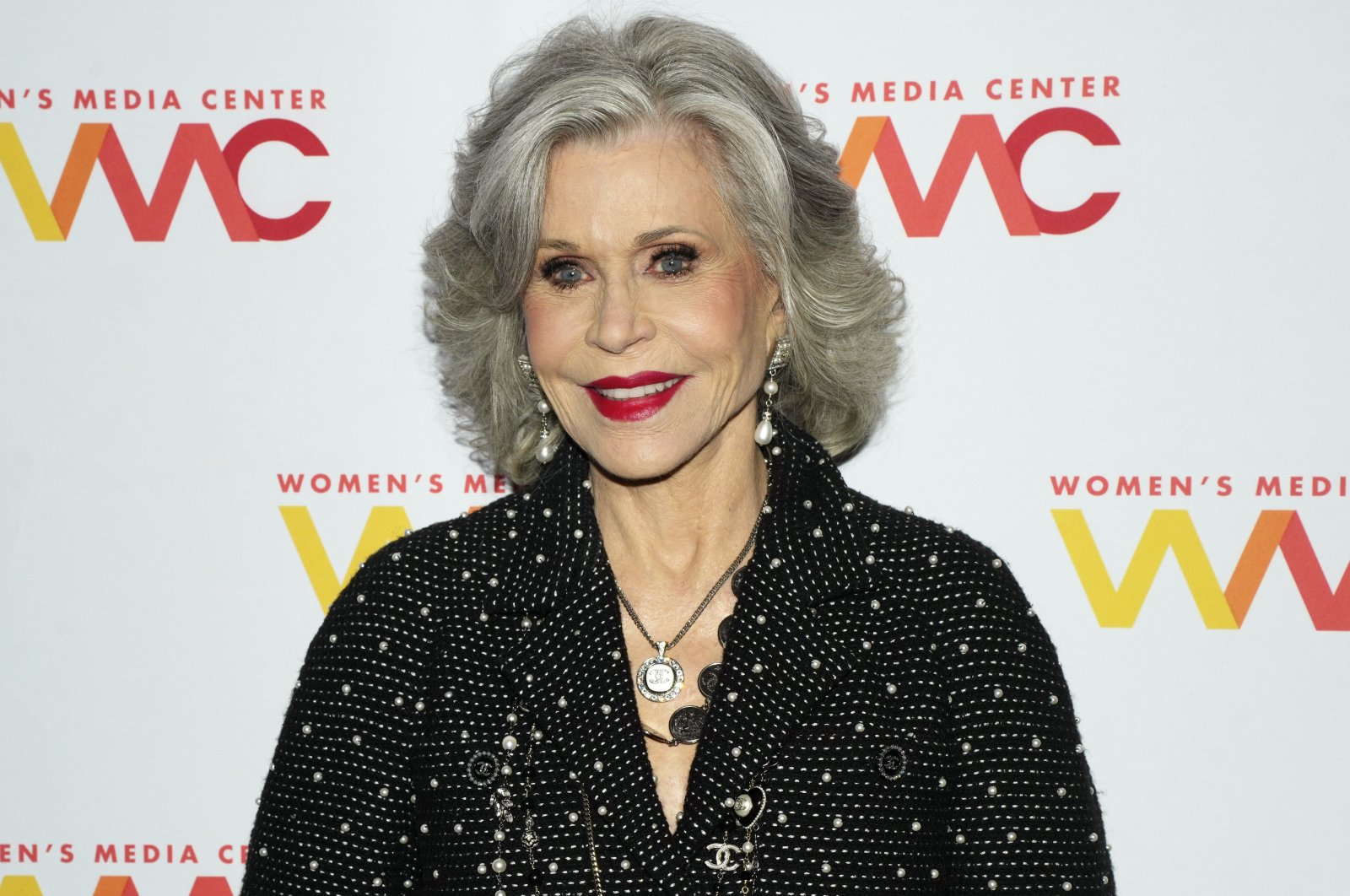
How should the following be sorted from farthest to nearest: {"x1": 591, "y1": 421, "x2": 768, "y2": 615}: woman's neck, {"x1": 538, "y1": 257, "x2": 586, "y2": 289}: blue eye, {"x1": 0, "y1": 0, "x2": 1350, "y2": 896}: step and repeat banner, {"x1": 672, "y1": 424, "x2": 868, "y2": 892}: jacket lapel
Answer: {"x1": 0, "y1": 0, "x2": 1350, "y2": 896}: step and repeat banner
{"x1": 591, "y1": 421, "x2": 768, "y2": 615}: woman's neck
{"x1": 538, "y1": 257, "x2": 586, "y2": 289}: blue eye
{"x1": 672, "y1": 424, "x2": 868, "y2": 892}: jacket lapel

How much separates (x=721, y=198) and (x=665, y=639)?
58cm

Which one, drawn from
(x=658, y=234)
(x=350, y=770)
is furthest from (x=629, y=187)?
(x=350, y=770)

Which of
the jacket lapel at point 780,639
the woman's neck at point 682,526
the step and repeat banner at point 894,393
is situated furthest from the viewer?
the step and repeat banner at point 894,393

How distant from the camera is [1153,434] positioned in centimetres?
197

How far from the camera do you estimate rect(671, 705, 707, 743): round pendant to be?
162 centimetres

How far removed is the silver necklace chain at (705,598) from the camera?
1719mm

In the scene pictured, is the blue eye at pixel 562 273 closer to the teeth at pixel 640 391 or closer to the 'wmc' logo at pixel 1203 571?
the teeth at pixel 640 391

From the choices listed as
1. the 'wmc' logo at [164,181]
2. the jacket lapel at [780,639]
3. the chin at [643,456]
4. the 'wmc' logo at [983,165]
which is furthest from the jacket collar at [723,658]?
the 'wmc' logo at [164,181]

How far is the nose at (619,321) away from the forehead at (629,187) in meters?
0.07

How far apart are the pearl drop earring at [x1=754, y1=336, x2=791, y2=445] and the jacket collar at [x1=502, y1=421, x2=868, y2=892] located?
0.12 feet

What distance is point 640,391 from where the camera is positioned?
166 centimetres

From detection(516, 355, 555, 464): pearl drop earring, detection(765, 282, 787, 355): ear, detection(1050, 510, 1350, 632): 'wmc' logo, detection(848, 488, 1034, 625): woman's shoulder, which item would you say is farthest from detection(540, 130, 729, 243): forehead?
detection(1050, 510, 1350, 632): 'wmc' logo

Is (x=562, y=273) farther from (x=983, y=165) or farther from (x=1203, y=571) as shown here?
(x=1203, y=571)

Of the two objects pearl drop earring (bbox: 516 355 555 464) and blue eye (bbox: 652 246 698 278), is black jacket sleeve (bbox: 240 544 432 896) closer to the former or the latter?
pearl drop earring (bbox: 516 355 555 464)
